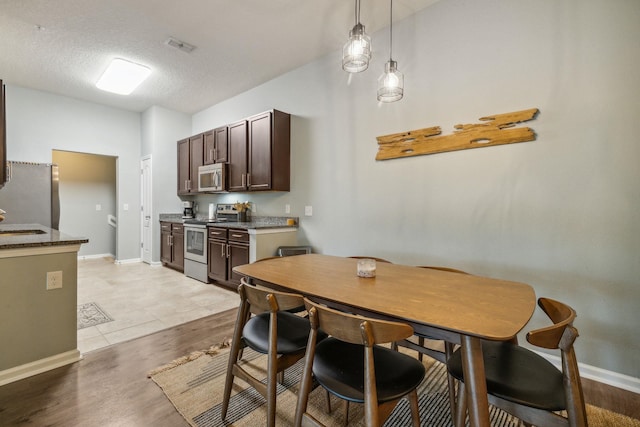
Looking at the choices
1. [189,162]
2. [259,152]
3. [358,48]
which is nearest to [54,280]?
[259,152]

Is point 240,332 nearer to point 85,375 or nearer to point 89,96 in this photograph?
point 85,375

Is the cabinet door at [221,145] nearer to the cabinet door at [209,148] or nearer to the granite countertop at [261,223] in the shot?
the cabinet door at [209,148]

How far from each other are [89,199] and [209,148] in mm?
3483

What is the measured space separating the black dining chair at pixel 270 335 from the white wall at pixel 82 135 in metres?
5.33

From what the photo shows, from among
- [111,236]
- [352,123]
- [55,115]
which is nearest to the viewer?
[352,123]

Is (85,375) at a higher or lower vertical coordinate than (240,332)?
lower

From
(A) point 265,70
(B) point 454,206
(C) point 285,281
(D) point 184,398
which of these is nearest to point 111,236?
(A) point 265,70

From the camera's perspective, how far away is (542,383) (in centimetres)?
111

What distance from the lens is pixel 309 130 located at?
374 centimetres

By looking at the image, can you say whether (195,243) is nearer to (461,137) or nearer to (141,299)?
(141,299)

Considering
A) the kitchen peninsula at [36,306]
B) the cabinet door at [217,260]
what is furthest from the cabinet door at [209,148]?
the kitchen peninsula at [36,306]

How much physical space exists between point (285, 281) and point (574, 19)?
2.66 m

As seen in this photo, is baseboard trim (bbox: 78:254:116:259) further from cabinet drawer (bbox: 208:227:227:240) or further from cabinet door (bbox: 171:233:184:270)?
cabinet drawer (bbox: 208:227:227:240)

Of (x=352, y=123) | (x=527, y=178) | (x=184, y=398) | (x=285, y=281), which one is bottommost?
(x=184, y=398)
